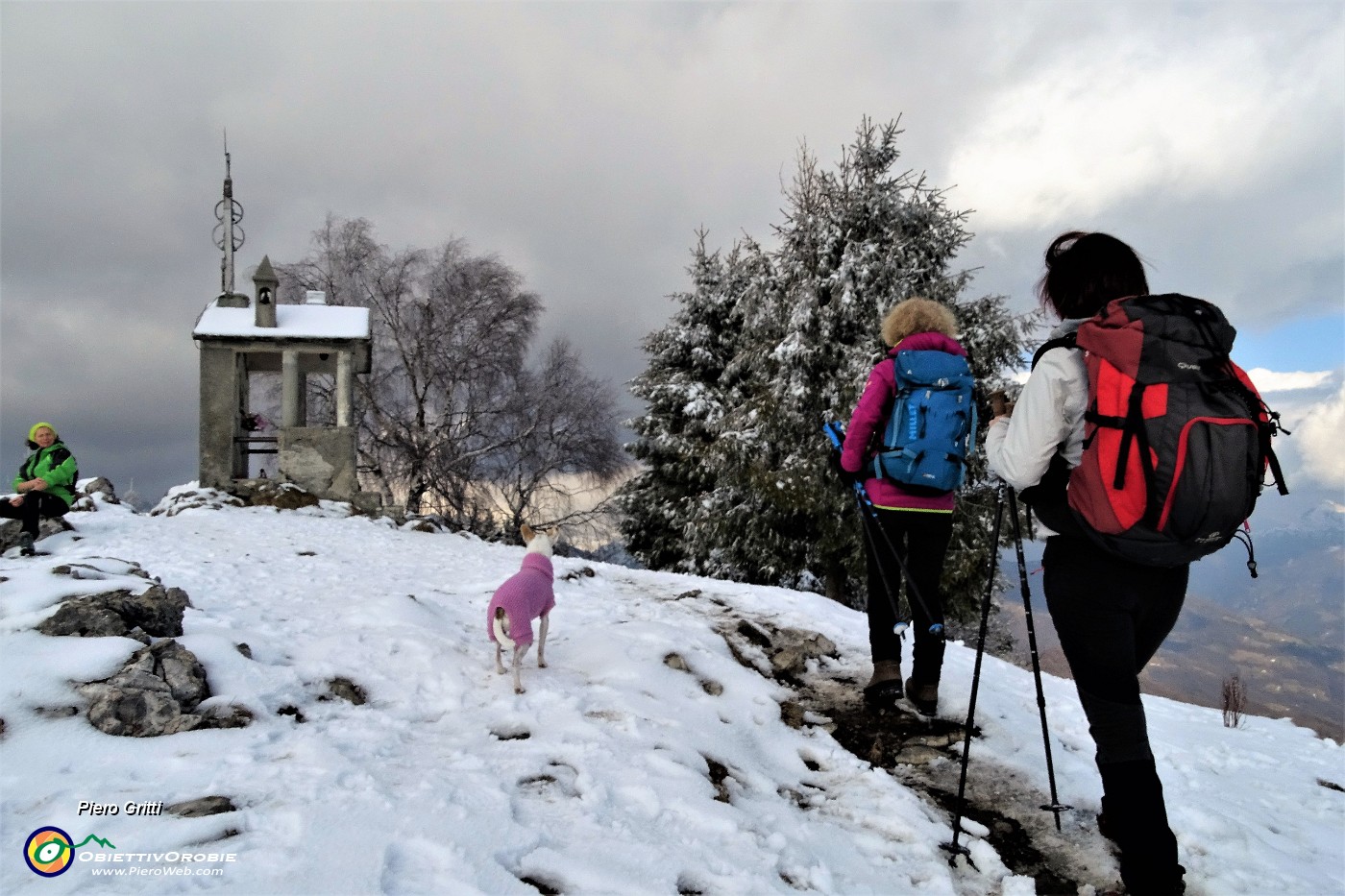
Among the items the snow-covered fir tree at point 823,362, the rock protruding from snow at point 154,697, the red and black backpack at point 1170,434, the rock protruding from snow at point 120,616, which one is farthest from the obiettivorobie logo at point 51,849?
the snow-covered fir tree at point 823,362

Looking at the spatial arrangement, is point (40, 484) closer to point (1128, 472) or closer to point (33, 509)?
point (33, 509)

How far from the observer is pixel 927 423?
4203 millimetres

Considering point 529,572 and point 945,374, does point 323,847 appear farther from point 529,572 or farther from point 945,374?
point 945,374

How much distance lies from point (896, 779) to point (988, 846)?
0.70 metres

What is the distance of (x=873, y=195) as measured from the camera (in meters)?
13.8

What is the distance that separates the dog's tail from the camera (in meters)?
4.49

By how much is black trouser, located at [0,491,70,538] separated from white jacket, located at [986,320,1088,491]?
10865 millimetres

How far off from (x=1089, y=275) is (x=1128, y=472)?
929mm

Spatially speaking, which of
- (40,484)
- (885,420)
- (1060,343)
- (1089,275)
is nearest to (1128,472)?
(1060,343)

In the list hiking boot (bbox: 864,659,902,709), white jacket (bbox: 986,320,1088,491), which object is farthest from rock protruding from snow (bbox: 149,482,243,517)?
white jacket (bbox: 986,320,1088,491)

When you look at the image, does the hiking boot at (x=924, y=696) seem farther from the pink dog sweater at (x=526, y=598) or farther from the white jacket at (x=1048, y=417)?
the pink dog sweater at (x=526, y=598)

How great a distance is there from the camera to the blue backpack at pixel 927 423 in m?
4.21

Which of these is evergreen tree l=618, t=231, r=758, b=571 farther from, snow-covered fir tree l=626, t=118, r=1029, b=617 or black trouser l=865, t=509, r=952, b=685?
black trouser l=865, t=509, r=952, b=685

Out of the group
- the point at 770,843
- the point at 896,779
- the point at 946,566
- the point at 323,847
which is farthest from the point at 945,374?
the point at 946,566
